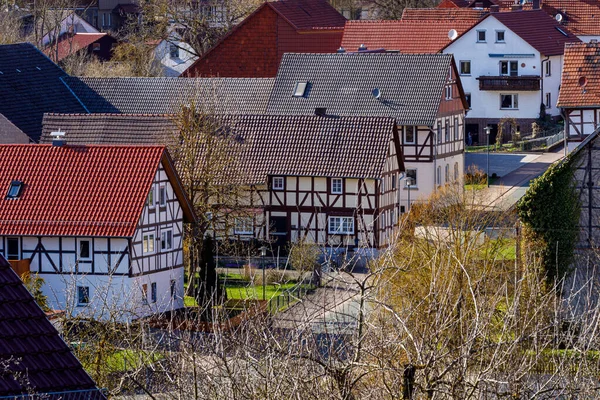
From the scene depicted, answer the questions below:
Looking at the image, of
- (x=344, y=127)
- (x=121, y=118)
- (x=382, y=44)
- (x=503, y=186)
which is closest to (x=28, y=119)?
(x=121, y=118)

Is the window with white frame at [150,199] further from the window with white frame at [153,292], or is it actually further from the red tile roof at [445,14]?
the red tile roof at [445,14]

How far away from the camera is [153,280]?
116ft

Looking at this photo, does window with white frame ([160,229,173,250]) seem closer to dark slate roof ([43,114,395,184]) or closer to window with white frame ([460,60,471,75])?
dark slate roof ([43,114,395,184])

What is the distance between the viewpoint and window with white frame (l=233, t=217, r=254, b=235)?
4094 cm

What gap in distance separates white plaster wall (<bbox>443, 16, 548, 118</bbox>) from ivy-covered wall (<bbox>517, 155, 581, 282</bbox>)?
3162 cm

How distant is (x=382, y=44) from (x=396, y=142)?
21.0 metres

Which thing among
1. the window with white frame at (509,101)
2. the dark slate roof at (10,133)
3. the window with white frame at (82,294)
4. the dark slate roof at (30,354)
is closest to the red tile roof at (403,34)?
the window with white frame at (509,101)

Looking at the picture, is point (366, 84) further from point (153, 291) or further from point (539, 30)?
point (539, 30)

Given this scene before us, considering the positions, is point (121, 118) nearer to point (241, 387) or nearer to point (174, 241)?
point (174, 241)

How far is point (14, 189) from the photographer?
36125 mm

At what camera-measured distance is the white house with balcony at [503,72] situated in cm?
6406

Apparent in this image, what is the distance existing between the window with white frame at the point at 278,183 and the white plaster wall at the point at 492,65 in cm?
→ 2319

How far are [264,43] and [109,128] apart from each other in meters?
16.9

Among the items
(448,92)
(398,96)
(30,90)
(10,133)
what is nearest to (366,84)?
(398,96)
